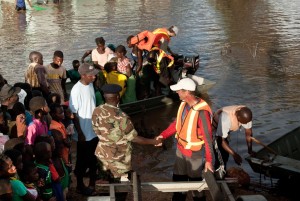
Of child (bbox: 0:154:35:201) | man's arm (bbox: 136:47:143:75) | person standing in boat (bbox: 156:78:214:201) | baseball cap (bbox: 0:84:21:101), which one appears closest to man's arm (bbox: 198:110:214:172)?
person standing in boat (bbox: 156:78:214:201)

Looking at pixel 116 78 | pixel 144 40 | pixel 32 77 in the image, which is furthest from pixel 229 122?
pixel 144 40

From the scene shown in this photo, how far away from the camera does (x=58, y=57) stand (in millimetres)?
7887

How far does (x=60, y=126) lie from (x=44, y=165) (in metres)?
0.99

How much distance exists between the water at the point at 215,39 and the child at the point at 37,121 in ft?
13.5

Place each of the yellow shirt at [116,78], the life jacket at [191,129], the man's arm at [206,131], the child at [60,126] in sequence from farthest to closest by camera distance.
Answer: the yellow shirt at [116,78] < the child at [60,126] < the life jacket at [191,129] < the man's arm at [206,131]

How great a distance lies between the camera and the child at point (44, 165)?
16.6 ft

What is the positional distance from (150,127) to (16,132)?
502 centimetres

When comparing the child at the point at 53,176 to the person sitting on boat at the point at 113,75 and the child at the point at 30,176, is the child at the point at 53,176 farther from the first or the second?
the person sitting on boat at the point at 113,75

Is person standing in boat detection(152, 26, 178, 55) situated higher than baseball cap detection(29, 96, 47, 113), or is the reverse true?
baseball cap detection(29, 96, 47, 113)

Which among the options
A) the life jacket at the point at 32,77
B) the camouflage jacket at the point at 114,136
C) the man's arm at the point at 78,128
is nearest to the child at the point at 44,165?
the camouflage jacket at the point at 114,136

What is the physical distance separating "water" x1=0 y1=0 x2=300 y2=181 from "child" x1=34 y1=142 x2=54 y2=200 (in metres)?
4.35

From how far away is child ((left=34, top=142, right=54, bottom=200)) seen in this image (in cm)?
505

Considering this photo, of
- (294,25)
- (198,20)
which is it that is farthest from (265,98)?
(198,20)

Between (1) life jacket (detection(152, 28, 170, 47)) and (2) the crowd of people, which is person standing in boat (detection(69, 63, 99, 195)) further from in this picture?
(1) life jacket (detection(152, 28, 170, 47))
